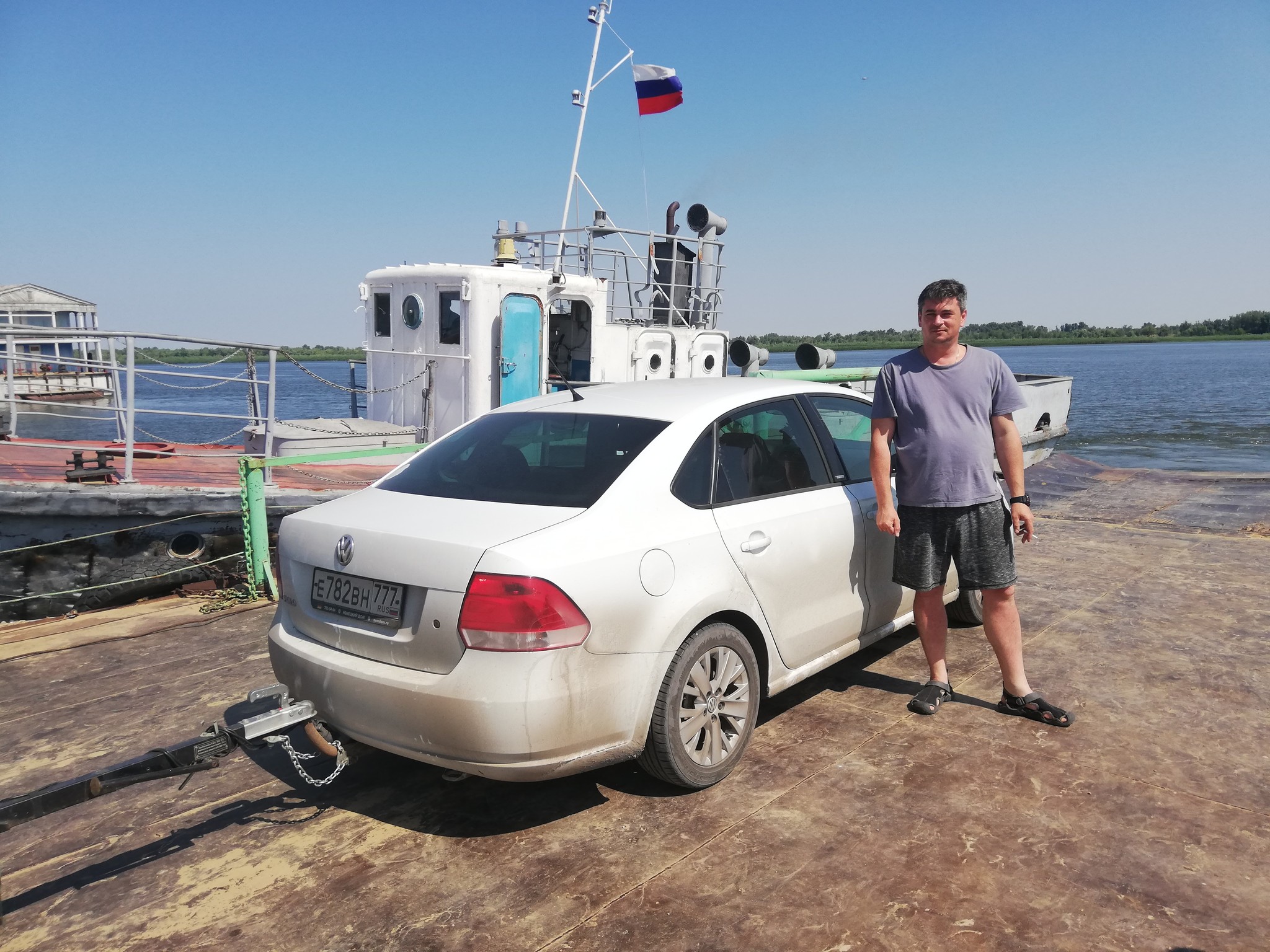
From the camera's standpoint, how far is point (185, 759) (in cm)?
294

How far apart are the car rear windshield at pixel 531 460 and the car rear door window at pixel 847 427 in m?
1.22

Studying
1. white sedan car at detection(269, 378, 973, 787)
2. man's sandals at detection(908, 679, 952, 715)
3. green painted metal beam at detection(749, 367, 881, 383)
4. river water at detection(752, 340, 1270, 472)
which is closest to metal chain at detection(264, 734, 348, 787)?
white sedan car at detection(269, 378, 973, 787)

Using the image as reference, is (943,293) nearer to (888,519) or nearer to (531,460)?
(888,519)

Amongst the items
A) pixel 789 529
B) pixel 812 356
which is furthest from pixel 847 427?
pixel 812 356

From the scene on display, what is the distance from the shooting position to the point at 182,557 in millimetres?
7305

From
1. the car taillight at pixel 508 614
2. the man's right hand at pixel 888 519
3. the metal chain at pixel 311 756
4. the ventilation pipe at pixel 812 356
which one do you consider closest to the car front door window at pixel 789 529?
the man's right hand at pixel 888 519

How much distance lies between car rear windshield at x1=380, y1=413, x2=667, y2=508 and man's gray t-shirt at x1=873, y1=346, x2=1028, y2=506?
1244mm

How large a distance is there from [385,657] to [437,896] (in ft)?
2.59

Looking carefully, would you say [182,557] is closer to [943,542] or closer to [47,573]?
[47,573]

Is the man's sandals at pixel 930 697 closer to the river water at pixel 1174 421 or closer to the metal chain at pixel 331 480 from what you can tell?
the metal chain at pixel 331 480

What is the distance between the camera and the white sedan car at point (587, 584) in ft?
9.73

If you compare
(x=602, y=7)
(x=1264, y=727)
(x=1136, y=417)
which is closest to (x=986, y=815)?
(x=1264, y=727)

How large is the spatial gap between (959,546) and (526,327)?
665 cm

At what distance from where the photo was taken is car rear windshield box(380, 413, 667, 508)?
3.52 meters
